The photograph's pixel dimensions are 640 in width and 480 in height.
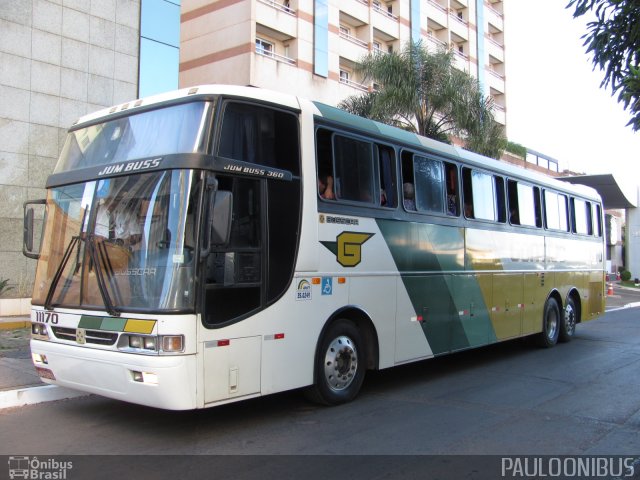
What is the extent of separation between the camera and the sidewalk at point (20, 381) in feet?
22.4

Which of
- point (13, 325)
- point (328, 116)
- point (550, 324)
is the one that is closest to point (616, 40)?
point (328, 116)

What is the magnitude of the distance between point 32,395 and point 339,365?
373cm

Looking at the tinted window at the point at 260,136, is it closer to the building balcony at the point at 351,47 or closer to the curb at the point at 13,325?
the curb at the point at 13,325

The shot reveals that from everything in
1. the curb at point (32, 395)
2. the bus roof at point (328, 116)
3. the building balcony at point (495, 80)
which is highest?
the building balcony at point (495, 80)

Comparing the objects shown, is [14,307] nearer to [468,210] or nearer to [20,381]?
[20,381]

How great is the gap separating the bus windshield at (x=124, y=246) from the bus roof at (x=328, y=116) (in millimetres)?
912

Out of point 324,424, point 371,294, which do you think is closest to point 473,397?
point 371,294

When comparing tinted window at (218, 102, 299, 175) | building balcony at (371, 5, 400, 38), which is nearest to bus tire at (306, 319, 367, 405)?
tinted window at (218, 102, 299, 175)

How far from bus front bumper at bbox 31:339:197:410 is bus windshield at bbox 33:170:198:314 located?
46cm

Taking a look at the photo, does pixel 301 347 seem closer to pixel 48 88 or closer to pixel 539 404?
pixel 539 404

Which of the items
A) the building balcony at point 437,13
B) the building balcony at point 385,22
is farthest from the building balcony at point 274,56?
the building balcony at point 437,13

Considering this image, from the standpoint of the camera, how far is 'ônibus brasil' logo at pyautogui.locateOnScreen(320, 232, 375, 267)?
6.88 metres

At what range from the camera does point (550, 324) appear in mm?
12281

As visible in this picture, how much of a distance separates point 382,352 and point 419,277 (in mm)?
1370
